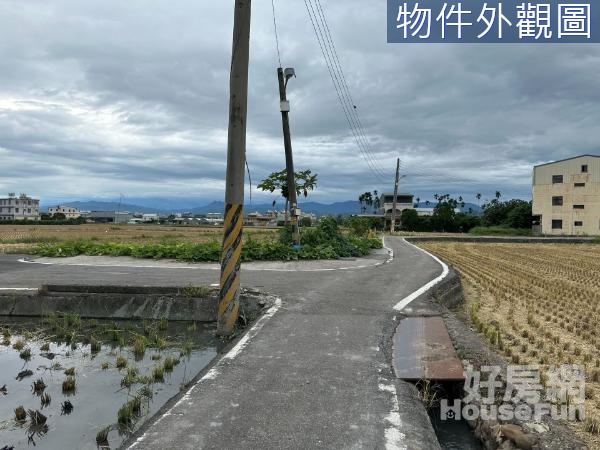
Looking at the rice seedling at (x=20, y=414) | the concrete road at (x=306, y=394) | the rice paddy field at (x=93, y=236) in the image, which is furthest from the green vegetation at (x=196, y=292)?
the rice paddy field at (x=93, y=236)

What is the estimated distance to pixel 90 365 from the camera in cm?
543

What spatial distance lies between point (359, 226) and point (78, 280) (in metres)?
21.5

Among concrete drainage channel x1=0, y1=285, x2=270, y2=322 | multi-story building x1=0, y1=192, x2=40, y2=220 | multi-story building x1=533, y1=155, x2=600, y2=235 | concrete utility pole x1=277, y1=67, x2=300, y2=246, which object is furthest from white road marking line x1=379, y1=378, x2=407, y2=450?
multi-story building x1=0, y1=192, x2=40, y2=220

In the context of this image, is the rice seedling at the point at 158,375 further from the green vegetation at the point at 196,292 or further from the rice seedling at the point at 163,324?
the green vegetation at the point at 196,292

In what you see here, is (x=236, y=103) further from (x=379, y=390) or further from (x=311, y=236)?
(x=311, y=236)

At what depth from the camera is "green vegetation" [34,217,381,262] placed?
15773mm

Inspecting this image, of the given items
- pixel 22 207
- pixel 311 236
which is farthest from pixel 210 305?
pixel 22 207

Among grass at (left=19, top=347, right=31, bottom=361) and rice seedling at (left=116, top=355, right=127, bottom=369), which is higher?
rice seedling at (left=116, top=355, right=127, bottom=369)

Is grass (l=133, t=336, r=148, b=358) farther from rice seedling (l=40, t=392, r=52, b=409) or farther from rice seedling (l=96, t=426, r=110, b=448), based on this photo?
rice seedling (l=96, t=426, r=110, b=448)

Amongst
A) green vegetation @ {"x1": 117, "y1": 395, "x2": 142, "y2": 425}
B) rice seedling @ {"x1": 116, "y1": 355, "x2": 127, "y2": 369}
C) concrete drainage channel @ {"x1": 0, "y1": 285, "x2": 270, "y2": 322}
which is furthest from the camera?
concrete drainage channel @ {"x1": 0, "y1": 285, "x2": 270, "y2": 322}

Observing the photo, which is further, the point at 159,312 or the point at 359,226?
the point at 359,226

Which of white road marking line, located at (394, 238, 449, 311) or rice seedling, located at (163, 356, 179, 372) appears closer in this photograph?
rice seedling, located at (163, 356, 179, 372)

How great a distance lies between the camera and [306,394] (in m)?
4.05

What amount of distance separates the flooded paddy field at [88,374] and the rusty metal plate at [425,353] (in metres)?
2.17
